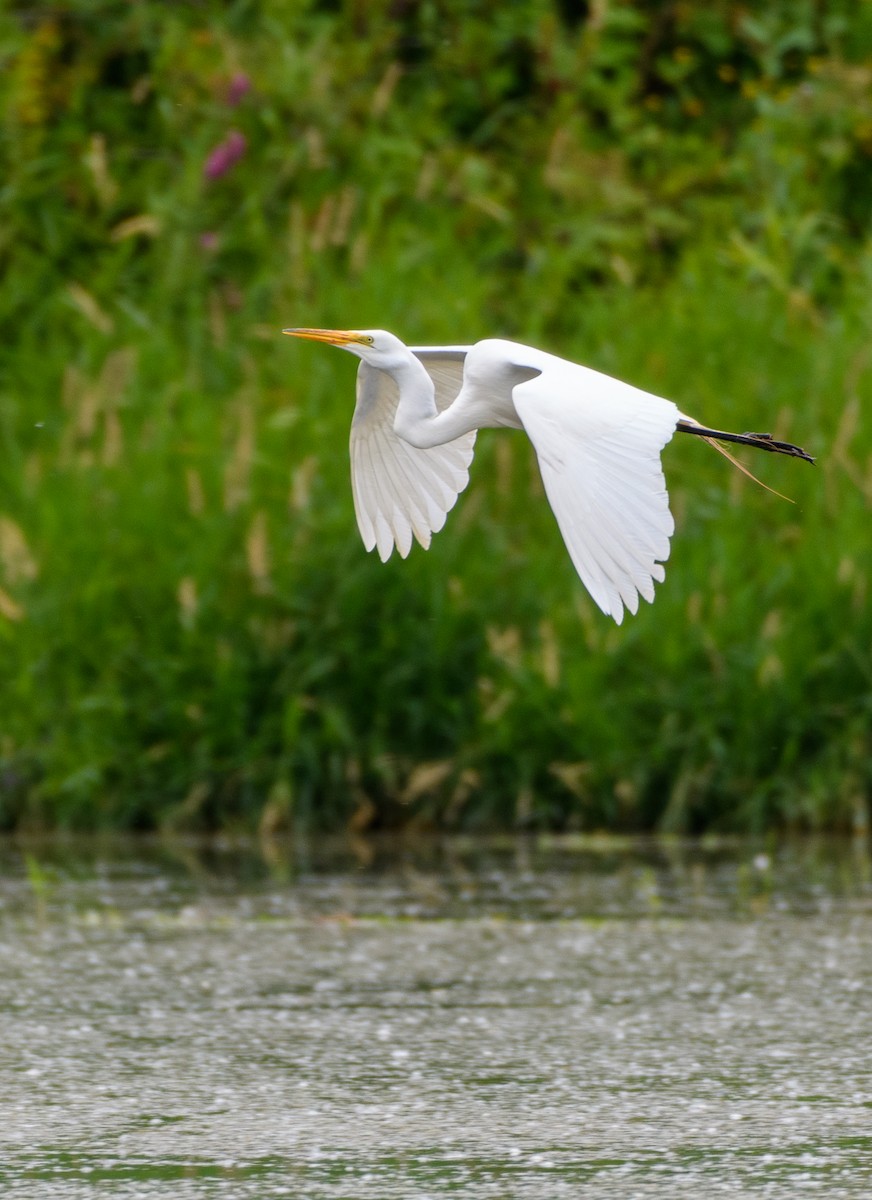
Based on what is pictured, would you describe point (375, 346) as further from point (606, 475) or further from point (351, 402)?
point (351, 402)

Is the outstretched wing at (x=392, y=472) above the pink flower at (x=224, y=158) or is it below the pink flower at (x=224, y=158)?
below

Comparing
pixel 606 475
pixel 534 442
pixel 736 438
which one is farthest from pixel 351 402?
pixel 606 475

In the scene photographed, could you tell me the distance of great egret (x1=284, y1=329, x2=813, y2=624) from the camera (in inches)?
130

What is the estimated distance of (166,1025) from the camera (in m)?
4.06

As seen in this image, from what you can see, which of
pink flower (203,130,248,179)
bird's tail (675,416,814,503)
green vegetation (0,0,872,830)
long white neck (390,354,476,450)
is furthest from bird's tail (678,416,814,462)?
pink flower (203,130,248,179)

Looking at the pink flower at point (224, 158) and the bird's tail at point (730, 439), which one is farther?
the pink flower at point (224, 158)

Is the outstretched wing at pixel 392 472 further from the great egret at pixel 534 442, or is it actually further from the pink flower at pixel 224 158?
the pink flower at pixel 224 158

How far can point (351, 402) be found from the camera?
6.69 meters

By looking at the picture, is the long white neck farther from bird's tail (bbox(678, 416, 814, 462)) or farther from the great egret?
bird's tail (bbox(678, 416, 814, 462))

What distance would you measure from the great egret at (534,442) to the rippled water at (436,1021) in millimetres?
774

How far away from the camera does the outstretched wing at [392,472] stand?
4266 millimetres

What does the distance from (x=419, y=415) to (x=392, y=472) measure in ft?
1.01

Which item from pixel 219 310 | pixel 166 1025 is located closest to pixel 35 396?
pixel 219 310

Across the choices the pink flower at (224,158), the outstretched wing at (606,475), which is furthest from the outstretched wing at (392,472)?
the pink flower at (224,158)
